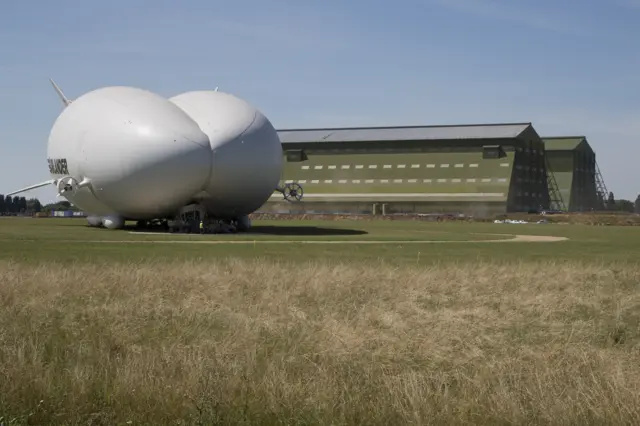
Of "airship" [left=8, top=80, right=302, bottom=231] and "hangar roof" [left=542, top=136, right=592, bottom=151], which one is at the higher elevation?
"hangar roof" [left=542, top=136, right=592, bottom=151]

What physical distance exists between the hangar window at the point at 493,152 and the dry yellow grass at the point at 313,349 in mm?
116042

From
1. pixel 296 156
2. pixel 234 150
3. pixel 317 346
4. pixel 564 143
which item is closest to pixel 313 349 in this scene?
pixel 317 346

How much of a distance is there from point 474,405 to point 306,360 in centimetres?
356

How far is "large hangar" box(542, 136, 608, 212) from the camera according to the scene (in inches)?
6275

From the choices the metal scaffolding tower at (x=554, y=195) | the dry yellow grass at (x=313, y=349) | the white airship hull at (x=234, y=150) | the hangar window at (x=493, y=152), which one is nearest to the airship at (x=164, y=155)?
the white airship hull at (x=234, y=150)

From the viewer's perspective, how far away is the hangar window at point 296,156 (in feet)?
504

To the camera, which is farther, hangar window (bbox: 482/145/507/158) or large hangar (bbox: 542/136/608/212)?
large hangar (bbox: 542/136/608/212)

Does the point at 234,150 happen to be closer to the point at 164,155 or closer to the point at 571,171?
the point at 164,155

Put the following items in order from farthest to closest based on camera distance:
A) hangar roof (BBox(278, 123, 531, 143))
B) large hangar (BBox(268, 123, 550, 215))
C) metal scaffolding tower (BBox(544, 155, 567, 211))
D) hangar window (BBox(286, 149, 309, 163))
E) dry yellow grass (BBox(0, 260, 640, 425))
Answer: metal scaffolding tower (BBox(544, 155, 567, 211)) < hangar window (BBox(286, 149, 309, 163)) < hangar roof (BBox(278, 123, 531, 143)) < large hangar (BBox(268, 123, 550, 215)) < dry yellow grass (BBox(0, 260, 640, 425))

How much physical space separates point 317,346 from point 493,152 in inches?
5020

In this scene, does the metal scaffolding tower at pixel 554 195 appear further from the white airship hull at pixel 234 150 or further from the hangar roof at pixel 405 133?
the white airship hull at pixel 234 150

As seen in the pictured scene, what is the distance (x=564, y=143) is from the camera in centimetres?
16625

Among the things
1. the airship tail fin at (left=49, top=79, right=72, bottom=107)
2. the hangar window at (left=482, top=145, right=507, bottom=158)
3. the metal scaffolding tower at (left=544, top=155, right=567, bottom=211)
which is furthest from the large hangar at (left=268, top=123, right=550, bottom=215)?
the airship tail fin at (left=49, top=79, right=72, bottom=107)

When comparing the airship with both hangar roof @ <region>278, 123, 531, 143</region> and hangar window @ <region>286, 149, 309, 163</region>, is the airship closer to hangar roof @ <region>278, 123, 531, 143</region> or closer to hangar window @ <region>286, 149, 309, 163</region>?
hangar roof @ <region>278, 123, 531, 143</region>
